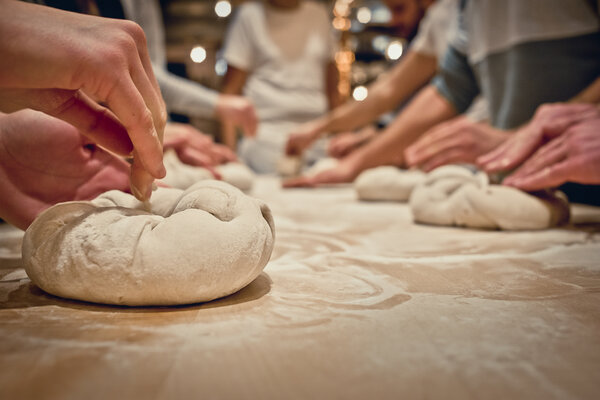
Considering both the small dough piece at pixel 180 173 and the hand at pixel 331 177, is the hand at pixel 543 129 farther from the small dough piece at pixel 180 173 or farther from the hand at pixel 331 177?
the hand at pixel 331 177

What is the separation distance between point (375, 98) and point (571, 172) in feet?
7.43

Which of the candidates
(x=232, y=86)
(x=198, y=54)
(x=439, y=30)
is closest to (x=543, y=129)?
(x=439, y=30)

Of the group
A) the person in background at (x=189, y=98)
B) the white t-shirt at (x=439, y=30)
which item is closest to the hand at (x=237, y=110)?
the person in background at (x=189, y=98)

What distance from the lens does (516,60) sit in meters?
2.23

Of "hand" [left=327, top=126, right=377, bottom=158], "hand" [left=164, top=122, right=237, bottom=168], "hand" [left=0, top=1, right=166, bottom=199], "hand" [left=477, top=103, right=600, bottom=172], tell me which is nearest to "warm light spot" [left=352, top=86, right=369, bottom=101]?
"hand" [left=327, top=126, right=377, bottom=158]

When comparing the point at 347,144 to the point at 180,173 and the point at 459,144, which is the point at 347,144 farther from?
the point at 180,173

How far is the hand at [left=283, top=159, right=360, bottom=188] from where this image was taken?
2.95 meters

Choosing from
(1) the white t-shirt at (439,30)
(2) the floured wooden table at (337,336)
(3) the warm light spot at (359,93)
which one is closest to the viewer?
(2) the floured wooden table at (337,336)

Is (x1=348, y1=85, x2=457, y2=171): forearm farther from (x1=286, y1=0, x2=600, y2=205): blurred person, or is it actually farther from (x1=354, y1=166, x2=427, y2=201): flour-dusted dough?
(x1=354, y1=166, x2=427, y2=201): flour-dusted dough

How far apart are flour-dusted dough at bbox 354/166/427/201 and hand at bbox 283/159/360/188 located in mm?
587

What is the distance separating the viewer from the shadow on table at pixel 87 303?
78cm

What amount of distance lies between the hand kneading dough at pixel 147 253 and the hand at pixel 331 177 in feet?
6.84

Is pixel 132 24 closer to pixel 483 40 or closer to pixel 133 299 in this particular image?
pixel 133 299

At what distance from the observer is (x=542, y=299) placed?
32.8 inches
